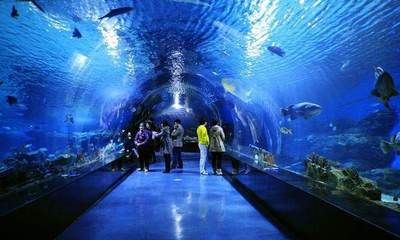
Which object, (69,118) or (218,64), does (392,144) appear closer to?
(218,64)

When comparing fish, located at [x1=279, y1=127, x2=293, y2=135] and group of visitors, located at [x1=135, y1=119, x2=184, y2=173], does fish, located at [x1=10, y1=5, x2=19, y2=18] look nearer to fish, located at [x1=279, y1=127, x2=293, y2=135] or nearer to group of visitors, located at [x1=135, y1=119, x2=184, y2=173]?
group of visitors, located at [x1=135, y1=119, x2=184, y2=173]

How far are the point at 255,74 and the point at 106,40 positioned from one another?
183 inches

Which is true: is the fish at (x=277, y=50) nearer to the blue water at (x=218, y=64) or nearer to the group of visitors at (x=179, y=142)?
the blue water at (x=218, y=64)

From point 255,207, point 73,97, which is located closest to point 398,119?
point 255,207

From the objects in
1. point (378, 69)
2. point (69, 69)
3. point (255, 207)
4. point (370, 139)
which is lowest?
point (255, 207)

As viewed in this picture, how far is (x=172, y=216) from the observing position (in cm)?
705

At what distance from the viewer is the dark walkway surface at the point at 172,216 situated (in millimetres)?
5891

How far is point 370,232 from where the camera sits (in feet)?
12.3

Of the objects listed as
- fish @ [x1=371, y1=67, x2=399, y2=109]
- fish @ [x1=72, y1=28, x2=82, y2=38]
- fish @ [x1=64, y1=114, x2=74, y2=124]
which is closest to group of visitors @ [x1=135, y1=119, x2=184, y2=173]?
fish @ [x1=64, y1=114, x2=74, y2=124]

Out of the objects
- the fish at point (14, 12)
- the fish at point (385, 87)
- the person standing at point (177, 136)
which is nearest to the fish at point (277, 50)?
the fish at point (385, 87)

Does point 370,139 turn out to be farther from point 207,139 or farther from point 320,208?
point 207,139

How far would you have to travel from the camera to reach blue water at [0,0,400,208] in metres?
6.90

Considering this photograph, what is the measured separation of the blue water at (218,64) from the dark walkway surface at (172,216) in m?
2.78

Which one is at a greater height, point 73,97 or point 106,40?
point 106,40
